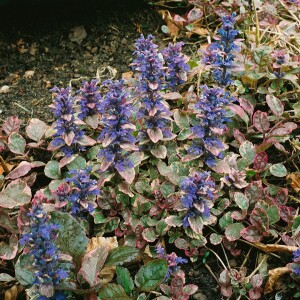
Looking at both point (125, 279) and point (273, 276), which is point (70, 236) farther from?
point (273, 276)

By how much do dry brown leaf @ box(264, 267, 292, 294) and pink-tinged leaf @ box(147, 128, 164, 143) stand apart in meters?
0.85

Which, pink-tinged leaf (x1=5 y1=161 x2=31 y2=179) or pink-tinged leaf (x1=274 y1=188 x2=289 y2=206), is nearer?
pink-tinged leaf (x1=274 y1=188 x2=289 y2=206)

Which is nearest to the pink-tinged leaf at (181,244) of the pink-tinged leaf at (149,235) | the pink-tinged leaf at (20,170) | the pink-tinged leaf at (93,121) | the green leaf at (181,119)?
the pink-tinged leaf at (149,235)

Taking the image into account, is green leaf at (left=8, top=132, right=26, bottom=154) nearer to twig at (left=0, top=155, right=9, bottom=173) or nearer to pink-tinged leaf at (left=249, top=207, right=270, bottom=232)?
twig at (left=0, top=155, right=9, bottom=173)

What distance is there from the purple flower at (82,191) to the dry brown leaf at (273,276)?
0.89 meters

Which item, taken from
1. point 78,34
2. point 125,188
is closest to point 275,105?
point 125,188

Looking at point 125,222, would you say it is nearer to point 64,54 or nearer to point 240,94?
point 240,94

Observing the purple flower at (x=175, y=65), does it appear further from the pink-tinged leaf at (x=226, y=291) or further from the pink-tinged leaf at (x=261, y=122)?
the pink-tinged leaf at (x=226, y=291)

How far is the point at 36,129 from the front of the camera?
3.02 metres

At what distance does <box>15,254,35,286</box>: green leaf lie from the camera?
2.31 meters

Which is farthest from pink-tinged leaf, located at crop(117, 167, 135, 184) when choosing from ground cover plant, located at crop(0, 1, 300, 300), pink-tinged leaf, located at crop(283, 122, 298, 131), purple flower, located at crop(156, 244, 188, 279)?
pink-tinged leaf, located at crop(283, 122, 298, 131)

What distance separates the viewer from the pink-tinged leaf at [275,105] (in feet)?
10.0

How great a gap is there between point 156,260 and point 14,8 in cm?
230

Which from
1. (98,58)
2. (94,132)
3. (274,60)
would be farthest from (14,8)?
(274,60)
